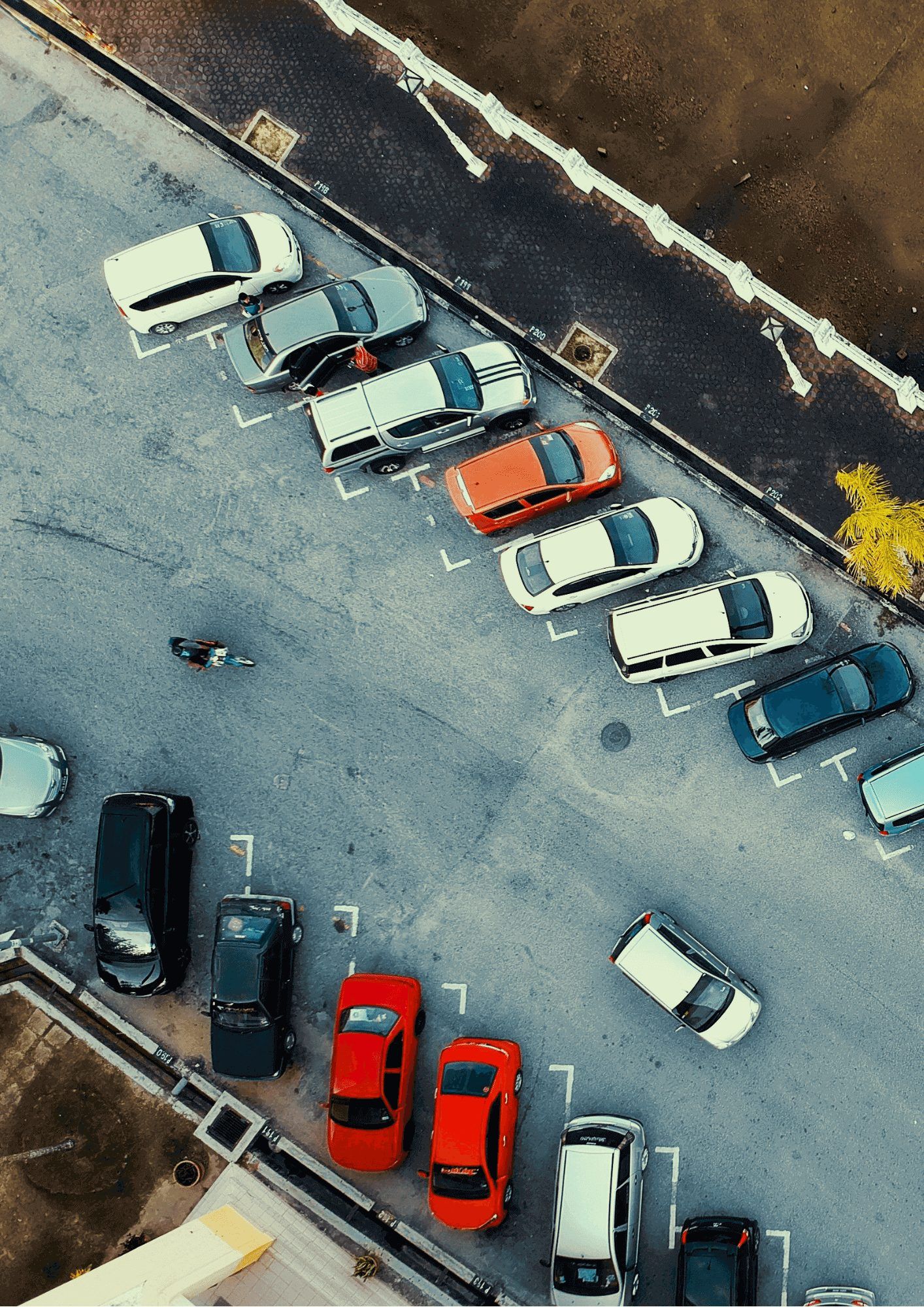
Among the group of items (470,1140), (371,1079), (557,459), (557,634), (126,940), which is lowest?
(126,940)

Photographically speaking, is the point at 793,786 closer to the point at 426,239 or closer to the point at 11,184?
the point at 426,239

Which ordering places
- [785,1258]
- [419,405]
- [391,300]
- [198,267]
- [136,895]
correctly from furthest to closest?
[391,300] < [198,267] < [419,405] < [785,1258] < [136,895]

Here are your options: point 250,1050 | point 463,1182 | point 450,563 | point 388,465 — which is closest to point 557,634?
point 450,563

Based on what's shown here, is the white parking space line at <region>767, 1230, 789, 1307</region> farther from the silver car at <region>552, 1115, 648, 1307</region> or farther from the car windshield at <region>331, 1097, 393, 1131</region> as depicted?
the car windshield at <region>331, 1097, 393, 1131</region>

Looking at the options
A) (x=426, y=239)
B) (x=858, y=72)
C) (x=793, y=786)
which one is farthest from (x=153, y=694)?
Answer: (x=858, y=72)

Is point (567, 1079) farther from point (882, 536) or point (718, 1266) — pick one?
point (882, 536)
